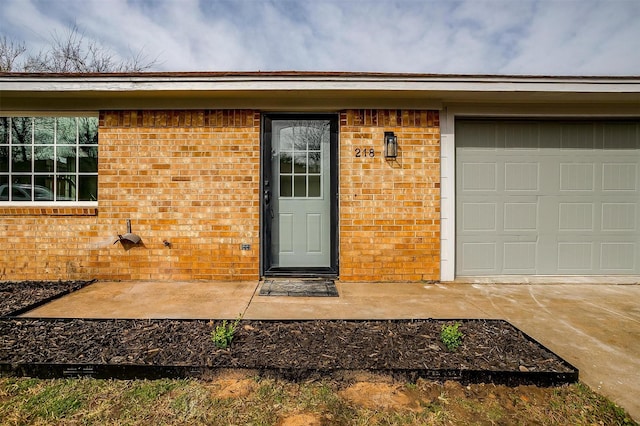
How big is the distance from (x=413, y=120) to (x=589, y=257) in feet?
10.3

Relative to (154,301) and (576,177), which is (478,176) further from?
(154,301)

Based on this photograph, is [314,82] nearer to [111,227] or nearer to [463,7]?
[111,227]

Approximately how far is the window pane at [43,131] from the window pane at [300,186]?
337cm

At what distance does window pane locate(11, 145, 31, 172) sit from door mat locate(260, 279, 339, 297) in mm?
3684

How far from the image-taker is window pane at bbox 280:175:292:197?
4496 mm

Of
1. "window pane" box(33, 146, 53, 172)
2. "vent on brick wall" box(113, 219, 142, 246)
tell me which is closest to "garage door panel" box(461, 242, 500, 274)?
"vent on brick wall" box(113, 219, 142, 246)

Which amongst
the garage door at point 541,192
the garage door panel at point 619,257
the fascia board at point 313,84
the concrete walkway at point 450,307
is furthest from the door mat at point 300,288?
the garage door panel at point 619,257

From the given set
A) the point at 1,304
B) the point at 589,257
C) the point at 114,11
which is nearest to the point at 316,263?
the point at 1,304

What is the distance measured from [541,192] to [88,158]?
6258 mm

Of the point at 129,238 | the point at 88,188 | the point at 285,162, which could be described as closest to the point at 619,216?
the point at 285,162

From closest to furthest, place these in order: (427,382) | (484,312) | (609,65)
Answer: (427,382) → (484,312) → (609,65)

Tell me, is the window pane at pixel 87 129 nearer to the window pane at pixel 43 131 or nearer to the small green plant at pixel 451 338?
the window pane at pixel 43 131

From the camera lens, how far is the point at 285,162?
4.50 m

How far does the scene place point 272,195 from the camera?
4457 mm
